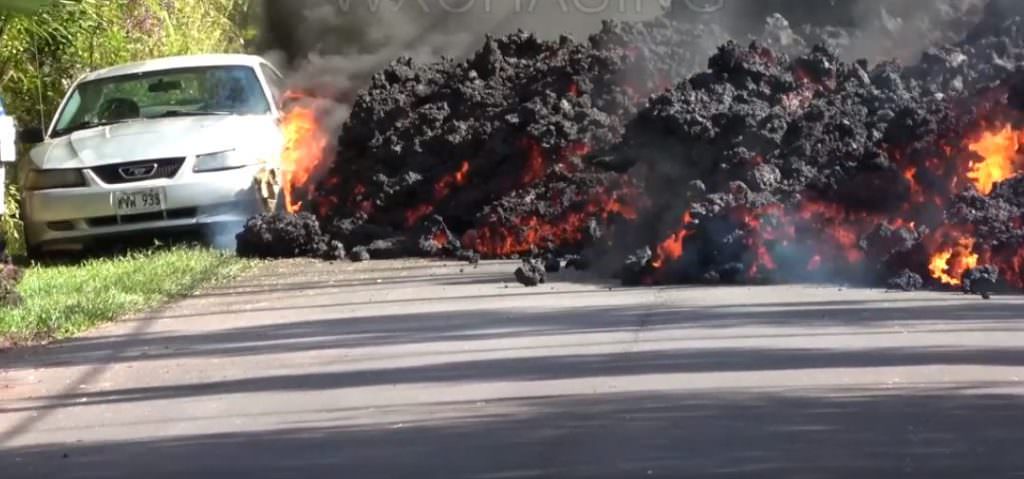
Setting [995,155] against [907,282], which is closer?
[907,282]

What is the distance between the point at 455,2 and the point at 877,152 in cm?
1092

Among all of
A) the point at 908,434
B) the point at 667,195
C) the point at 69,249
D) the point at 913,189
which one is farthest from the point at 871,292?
the point at 69,249

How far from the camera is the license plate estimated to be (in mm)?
17641

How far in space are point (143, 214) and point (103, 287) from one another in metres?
2.73

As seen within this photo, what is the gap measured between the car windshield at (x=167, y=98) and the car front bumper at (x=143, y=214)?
0.99 meters

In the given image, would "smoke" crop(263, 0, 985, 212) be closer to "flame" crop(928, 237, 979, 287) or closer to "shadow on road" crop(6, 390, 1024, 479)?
"flame" crop(928, 237, 979, 287)

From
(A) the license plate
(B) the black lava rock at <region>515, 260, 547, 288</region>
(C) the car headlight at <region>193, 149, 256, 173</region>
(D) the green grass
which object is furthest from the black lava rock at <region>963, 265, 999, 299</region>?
(A) the license plate

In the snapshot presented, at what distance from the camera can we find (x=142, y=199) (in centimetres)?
1764

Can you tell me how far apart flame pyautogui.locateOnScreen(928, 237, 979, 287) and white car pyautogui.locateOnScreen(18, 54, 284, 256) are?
249 inches

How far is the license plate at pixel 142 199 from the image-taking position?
17641 millimetres

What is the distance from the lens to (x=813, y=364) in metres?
10.1

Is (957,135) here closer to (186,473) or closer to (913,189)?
(913,189)

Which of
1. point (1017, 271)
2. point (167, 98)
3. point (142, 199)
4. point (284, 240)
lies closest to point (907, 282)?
point (1017, 271)

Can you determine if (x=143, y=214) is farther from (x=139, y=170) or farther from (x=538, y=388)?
(x=538, y=388)
